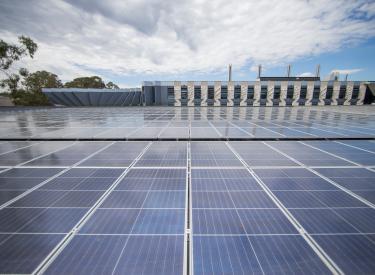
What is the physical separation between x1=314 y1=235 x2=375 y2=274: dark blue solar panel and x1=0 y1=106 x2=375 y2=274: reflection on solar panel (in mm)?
25

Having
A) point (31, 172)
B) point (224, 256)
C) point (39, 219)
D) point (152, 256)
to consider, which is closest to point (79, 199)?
point (39, 219)

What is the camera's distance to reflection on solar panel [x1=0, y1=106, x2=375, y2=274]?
3840 mm

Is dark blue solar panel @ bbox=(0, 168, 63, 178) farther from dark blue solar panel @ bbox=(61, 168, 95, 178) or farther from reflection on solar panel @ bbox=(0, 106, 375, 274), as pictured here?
dark blue solar panel @ bbox=(61, 168, 95, 178)

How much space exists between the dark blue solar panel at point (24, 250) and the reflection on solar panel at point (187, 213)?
3 centimetres

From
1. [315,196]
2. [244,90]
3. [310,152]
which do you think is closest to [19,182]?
[315,196]

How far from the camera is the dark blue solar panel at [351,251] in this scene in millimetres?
3674

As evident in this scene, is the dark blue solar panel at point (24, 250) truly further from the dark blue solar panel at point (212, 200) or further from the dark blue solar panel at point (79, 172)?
the dark blue solar panel at point (212, 200)

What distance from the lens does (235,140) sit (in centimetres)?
1408

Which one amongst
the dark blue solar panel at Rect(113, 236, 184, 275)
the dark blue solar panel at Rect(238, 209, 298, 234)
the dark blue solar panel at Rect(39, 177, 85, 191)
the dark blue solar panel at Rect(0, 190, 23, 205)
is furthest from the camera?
the dark blue solar panel at Rect(39, 177, 85, 191)

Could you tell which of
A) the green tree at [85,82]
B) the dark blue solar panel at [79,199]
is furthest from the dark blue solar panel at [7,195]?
Answer: the green tree at [85,82]

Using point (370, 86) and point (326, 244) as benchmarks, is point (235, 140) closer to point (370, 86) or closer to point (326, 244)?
point (326, 244)

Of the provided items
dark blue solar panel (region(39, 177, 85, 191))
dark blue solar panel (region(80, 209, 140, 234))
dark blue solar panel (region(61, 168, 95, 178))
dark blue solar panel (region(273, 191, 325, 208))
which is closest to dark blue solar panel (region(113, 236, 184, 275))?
dark blue solar panel (region(80, 209, 140, 234))

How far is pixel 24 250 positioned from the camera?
4.11 meters

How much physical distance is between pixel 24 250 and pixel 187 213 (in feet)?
14.2
